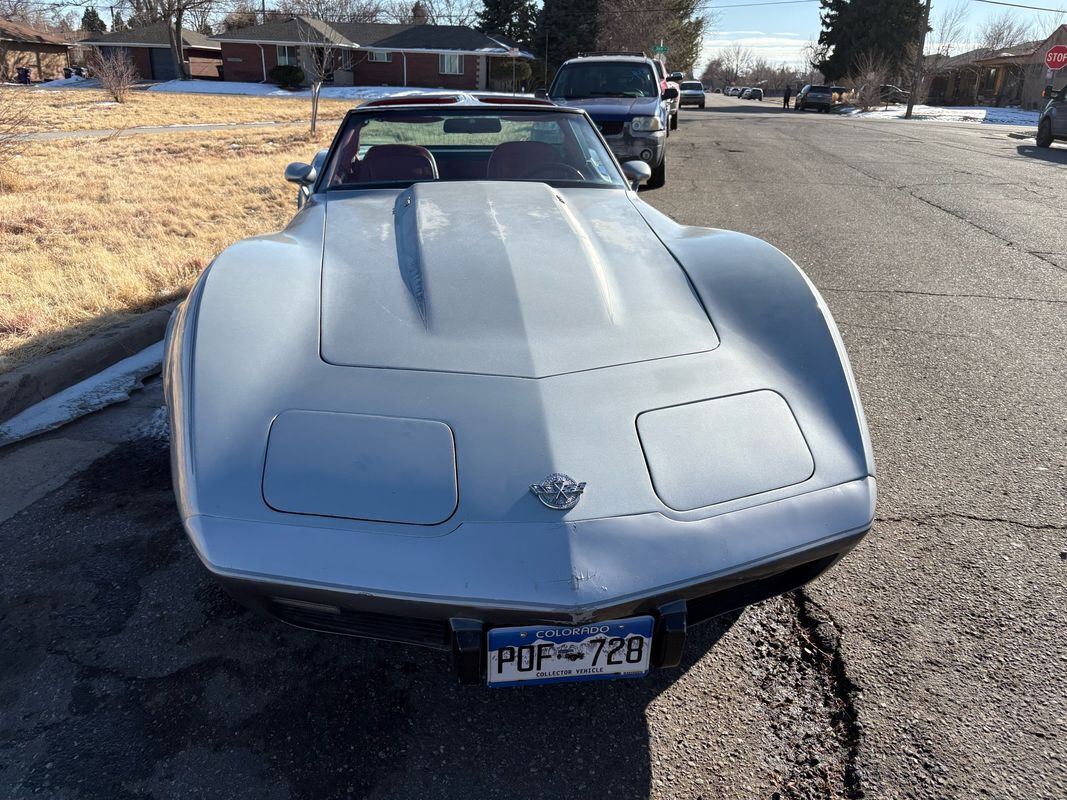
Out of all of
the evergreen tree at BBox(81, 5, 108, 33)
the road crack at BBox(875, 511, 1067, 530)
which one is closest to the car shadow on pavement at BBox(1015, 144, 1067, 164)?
the road crack at BBox(875, 511, 1067, 530)

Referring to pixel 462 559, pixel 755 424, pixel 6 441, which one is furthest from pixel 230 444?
pixel 6 441

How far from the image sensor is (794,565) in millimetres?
1621

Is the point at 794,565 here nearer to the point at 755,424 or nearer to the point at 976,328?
the point at 755,424

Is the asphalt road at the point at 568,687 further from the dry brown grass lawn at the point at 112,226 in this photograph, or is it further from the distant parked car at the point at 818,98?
the distant parked car at the point at 818,98

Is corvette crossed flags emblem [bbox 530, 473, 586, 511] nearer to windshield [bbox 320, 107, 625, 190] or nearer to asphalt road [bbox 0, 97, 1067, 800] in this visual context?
asphalt road [bbox 0, 97, 1067, 800]

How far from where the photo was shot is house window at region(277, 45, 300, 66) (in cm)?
4344

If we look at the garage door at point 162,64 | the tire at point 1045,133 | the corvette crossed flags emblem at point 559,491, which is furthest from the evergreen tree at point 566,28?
the corvette crossed flags emblem at point 559,491

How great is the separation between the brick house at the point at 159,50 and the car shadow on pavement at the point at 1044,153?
50.4m

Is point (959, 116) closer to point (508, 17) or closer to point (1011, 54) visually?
point (1011, 54)

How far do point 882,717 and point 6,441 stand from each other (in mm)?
3318

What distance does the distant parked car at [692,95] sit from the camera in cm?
3531

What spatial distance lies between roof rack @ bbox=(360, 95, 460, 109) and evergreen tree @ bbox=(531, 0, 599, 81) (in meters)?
39.3

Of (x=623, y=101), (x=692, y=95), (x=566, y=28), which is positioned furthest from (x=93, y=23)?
(x=623, y=101)

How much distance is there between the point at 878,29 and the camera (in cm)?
4169
